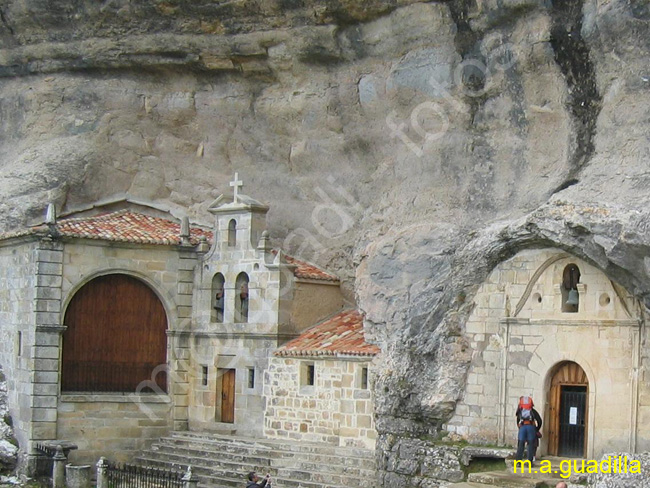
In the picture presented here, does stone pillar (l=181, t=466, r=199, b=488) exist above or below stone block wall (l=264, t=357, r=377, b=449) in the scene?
below

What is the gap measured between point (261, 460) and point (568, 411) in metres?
6.94

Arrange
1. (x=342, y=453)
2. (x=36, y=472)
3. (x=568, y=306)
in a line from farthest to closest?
(x=36, y=472), (x=342, y=453), (x=568, y=306)

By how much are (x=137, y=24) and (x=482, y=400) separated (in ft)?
44.7

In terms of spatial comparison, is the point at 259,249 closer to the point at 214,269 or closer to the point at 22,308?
the point at 214,269

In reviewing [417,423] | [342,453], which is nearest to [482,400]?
[417,423]

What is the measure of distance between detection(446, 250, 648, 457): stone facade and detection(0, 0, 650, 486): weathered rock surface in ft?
1.20

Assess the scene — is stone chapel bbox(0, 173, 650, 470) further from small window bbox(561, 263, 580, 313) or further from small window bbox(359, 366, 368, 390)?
small window bbox(561, 263, 580, 313)

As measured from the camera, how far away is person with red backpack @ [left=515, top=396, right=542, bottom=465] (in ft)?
75.7

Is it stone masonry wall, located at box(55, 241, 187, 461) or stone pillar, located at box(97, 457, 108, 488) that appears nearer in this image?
stone pillar, located at box(97, 457, 108, 488)

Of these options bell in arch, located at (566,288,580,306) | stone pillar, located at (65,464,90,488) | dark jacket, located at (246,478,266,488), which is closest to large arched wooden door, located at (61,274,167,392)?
stone pillar, located at (65,464,90,488)

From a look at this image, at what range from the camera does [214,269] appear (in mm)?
30562

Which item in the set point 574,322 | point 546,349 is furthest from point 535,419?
point 574,322

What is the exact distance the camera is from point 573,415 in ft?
77.1

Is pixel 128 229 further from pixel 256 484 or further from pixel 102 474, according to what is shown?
pixel 256 484
